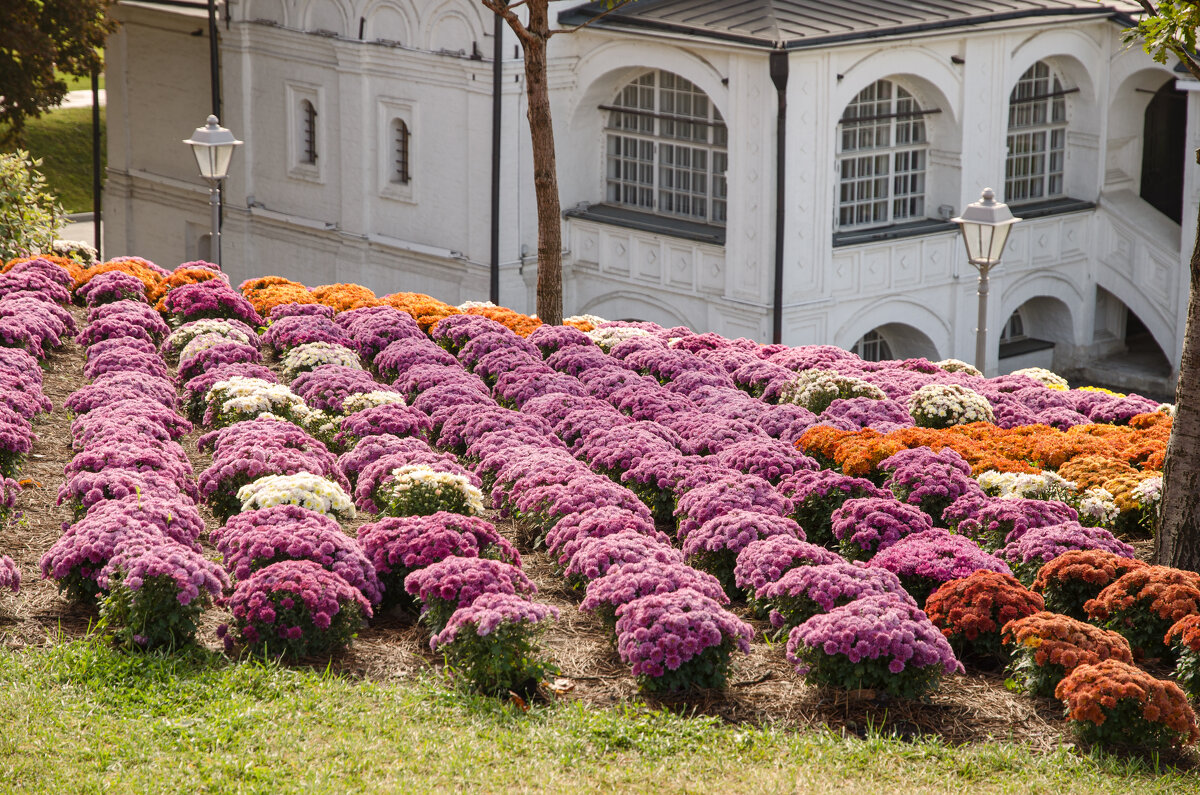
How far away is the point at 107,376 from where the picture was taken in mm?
10883

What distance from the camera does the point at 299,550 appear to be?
727 centimetres

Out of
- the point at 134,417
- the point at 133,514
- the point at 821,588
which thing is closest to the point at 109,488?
the point at 133,514

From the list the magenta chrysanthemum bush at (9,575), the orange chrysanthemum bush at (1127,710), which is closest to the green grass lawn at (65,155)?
the magenta chrysanthemum bush at (9,575)

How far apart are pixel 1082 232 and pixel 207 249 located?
1785cm

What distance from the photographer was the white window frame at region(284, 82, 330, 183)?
27.6m

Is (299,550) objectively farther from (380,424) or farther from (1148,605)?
(1148,605)

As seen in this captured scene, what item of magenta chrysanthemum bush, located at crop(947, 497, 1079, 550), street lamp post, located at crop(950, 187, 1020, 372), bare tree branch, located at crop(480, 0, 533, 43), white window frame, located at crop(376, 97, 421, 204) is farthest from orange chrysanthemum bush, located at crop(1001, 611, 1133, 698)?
white window frame, located at crop(376, 97, 421, 204)

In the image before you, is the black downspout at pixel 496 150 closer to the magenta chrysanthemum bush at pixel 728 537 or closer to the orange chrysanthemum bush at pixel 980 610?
the magenta chrysanthemum bush at pixel 728 537

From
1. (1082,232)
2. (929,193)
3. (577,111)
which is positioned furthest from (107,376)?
(1082,232)

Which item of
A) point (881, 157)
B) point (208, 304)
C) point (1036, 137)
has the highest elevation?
point (1036, 137)

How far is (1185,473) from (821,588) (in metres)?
2.34

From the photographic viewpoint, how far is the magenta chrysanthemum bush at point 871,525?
8.20 m

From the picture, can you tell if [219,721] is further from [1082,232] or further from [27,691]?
[1082,232]

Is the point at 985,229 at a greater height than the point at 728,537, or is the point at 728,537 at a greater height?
the point at 985,229
